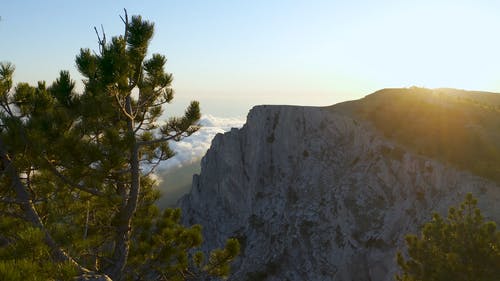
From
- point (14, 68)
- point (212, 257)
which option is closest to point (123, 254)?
point (212, 257)

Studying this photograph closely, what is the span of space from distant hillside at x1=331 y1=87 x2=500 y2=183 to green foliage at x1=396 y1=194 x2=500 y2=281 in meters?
21.3

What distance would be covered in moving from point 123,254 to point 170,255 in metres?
2.29

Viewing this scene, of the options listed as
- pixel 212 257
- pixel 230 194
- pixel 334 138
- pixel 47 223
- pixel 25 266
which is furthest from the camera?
pixel 230 194

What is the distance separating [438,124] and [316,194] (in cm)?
1840

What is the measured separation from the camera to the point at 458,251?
57.5 ft

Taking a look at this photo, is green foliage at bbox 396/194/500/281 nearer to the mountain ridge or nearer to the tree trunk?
the tree trunk

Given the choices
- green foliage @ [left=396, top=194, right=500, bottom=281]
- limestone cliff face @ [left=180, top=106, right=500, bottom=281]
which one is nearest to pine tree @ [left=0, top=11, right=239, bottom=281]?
green foliage @ [left=396, top=194, right=500, bottom=281]

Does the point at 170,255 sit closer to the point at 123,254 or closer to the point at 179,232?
the point at 179,232

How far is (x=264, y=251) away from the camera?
47.5 m

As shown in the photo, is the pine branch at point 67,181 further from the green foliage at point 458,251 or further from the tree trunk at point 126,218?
the green foliage at point 458,251

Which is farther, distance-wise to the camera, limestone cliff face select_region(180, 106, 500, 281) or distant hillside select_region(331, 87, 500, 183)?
distant hillside select_region(331, 87, 500, 183)

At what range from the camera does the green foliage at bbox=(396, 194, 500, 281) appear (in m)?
16.8

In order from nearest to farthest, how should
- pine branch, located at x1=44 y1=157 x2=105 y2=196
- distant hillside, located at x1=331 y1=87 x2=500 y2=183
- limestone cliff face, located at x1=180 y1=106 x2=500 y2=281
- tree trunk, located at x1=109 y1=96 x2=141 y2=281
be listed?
pine branch, located at x1=44 y1=157 x2=105 y2=196
tree trunk, located at x1=109 y1=96 x2=141 y2=281
limestone cliff face, located at x1=180 y1=106 x2=500 y2=281
distant hillside, located at x1=331 y1=87 x2=500 y2=183

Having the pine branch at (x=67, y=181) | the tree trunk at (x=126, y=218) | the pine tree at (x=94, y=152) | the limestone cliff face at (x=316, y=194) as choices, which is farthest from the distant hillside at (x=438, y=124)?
the pine branch at (x=67, y=181)
